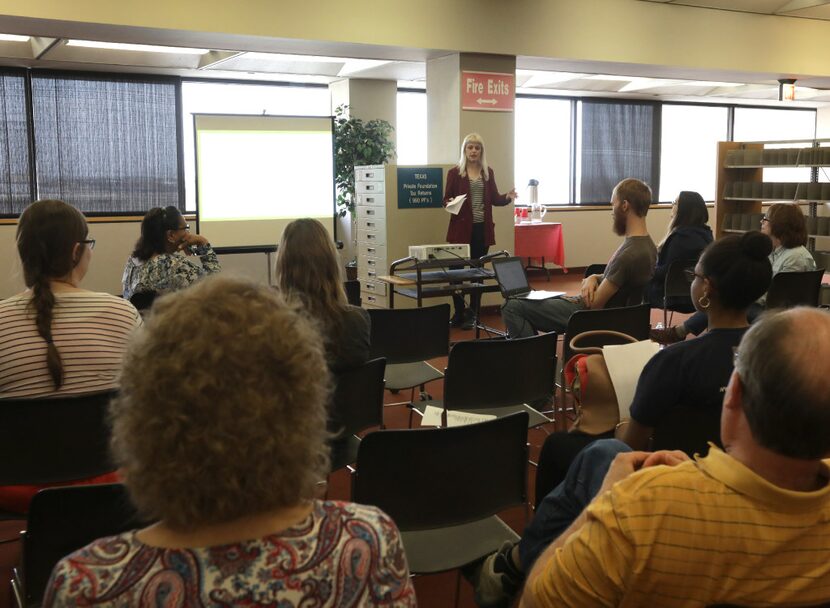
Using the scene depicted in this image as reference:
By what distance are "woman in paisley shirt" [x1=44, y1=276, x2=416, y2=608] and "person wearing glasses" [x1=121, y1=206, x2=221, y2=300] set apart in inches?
138

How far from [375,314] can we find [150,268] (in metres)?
1.39

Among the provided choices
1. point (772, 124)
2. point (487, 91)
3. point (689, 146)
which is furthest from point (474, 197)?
point (772, 124)

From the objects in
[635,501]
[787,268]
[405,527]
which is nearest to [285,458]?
[635,501]

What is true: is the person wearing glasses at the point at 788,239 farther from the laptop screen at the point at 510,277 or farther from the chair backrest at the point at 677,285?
the laptop screen at the point at 510,277

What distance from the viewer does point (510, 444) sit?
2.26 m

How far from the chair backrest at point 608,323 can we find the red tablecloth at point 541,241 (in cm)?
605

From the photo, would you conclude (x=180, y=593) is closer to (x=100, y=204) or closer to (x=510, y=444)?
(x=510, y=444)

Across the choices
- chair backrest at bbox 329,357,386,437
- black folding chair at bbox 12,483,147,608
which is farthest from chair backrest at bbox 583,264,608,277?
black folding chair at bbox 12,483,147,608

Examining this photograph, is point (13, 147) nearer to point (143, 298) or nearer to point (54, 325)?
point (143, 298)

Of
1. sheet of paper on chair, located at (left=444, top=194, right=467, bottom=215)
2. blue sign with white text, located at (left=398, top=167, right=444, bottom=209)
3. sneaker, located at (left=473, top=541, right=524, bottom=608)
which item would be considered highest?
blue sign with white text, located at (left=398, top=167, right=444, bottom=209)

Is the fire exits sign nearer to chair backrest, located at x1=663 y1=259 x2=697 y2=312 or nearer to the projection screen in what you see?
the projection screen

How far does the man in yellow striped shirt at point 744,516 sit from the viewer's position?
3.74 feet

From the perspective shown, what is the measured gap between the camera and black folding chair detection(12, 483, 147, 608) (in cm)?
170

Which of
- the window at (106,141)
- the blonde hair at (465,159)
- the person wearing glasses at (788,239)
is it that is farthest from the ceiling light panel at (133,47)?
the person wearing glasses at (788,239)
